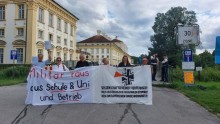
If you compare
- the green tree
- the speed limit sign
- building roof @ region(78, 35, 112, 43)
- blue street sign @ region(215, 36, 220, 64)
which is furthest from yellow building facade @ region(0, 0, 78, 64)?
building roof @ region(78, 35, 112, 43)

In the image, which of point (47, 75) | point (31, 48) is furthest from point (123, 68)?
point (31, 48)

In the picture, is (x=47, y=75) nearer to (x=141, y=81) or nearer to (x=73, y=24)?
(x=141, y=81)

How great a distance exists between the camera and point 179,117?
9.43 m

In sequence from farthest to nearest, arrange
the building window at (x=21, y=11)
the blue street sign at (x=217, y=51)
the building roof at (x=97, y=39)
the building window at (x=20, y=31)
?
the building roof at (x=97, y=39) < the building window at (x=21, y=11) < the building window at (x=20, y=31) < the blue street sign at (x=217, y=51)

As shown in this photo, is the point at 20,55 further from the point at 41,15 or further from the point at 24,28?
the point at 41,15

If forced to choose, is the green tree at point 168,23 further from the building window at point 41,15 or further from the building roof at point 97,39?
the building roof at point 97,39

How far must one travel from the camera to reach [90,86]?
39.4ft

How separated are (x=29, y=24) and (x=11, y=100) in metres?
42.4

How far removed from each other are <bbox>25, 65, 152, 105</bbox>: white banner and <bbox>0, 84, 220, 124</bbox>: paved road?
54cm

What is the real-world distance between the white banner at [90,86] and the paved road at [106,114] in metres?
0.54

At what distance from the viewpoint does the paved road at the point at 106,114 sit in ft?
28.8

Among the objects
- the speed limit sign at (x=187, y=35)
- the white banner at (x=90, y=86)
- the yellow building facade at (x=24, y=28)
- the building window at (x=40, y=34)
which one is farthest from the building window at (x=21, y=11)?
the white banner at (x=90, y=86)

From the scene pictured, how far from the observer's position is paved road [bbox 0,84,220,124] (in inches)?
346

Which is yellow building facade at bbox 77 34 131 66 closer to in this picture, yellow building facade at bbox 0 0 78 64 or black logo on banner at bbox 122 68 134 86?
yellow building facade at bbox 0 0 78 64
